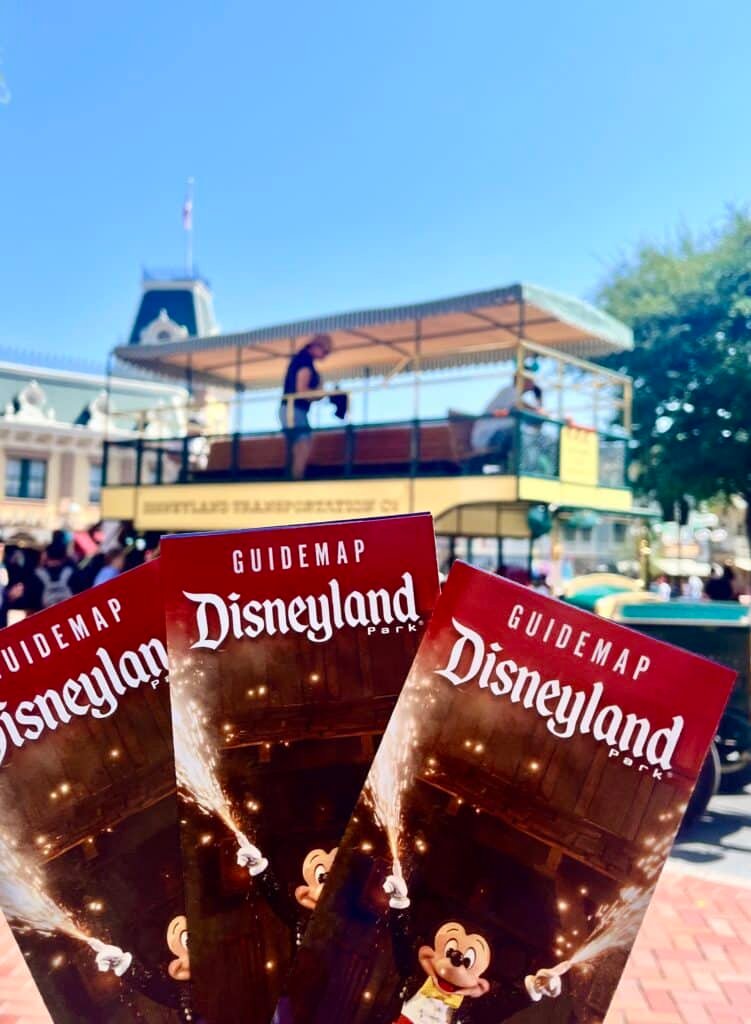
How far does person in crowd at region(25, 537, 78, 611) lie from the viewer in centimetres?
767

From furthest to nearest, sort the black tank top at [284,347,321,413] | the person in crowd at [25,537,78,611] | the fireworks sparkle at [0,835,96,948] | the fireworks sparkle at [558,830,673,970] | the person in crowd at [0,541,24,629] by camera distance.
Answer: the black tank top at [284,347,321,413]
the person in crowd at [25,537,78,611]
the person in crowd at [0,541,24,629]
the fireworks sparkle at [0,835,96,948]
the fireworks sparkle at [558,830,673,970]

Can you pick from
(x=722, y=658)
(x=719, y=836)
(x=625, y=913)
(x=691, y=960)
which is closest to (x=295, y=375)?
(x=722, y=658)

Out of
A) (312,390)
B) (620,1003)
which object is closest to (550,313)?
(312,390)

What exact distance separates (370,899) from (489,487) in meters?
6.87

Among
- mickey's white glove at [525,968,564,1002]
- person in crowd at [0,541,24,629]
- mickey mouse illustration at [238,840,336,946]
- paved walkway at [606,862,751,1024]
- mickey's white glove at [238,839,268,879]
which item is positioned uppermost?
mickey's white glove at [238,839,268,879]

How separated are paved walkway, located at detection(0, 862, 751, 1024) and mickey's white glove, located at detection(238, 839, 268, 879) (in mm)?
2255

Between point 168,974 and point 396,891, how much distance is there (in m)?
0.38

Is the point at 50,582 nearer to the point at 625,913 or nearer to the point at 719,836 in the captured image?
the point at 719,836

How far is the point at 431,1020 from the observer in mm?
1105

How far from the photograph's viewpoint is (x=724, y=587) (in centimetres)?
894

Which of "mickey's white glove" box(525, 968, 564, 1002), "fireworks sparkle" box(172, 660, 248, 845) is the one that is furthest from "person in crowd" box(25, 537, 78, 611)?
"mickey's white glove" box(525, 968, 564, 1002)

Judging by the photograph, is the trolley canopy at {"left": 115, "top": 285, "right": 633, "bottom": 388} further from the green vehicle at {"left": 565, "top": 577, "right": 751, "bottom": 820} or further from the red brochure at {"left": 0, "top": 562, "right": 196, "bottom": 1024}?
the red brochure at {"left": 0, "top": 562, "right": 196, "bottom": 1024}


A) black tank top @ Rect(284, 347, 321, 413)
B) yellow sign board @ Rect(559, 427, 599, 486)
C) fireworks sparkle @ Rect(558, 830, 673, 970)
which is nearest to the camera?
fireworks sparkle @ Rect(558, 830, 673, 970)

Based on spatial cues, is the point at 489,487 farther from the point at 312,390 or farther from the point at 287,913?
the point at 287,913
